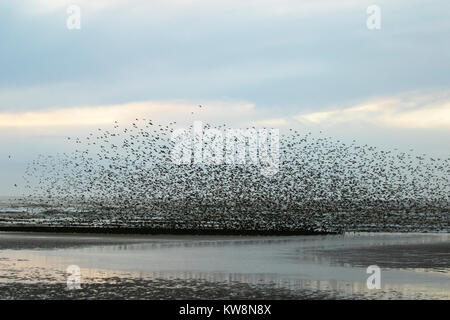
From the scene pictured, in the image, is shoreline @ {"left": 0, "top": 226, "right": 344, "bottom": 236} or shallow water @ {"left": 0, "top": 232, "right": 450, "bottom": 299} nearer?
shallow water @ {"left": 0, "top": 232, "right": 450, "bottom": 299}

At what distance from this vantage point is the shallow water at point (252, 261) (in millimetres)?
20969

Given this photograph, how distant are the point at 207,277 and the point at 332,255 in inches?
385

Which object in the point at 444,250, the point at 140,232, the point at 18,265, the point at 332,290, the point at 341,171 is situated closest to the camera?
the point at 332,290

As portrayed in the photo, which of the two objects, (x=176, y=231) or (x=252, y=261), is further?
(x=176, y=231)

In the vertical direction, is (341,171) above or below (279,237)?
above

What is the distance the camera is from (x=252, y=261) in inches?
1082

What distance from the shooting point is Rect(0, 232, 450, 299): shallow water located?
68.8 feet

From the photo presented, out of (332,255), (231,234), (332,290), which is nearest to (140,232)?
(231,234)

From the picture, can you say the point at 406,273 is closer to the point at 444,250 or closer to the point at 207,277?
the point at 207,277

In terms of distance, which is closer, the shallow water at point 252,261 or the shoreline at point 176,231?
the shallow water at point 252,261
